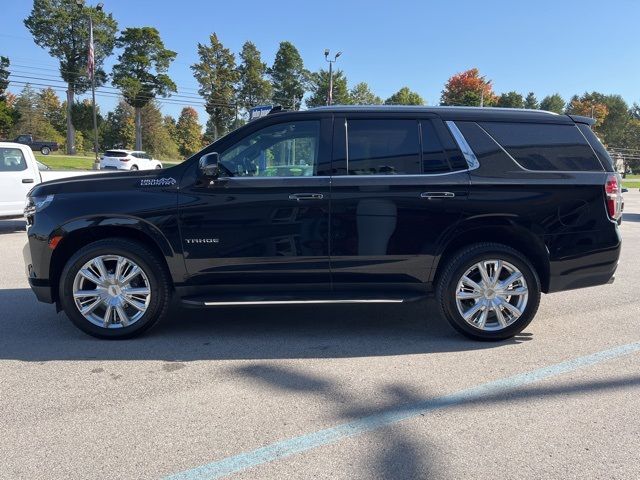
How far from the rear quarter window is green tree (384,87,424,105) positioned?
233 feet

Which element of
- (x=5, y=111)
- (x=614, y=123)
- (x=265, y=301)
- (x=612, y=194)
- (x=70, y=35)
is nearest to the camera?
(x=265, y=301)

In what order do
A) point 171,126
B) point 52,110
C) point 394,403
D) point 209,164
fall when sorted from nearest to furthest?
1. point 394,403
2. point 209,164
3. point 52,110
4. point 171,126

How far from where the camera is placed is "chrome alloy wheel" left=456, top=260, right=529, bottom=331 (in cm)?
440

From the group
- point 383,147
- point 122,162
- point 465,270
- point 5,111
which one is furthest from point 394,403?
point 5,111

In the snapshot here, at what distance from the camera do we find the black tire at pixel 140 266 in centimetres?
427

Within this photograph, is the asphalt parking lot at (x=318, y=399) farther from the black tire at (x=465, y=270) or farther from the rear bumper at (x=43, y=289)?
the rear bumper at (x=43, y=289)

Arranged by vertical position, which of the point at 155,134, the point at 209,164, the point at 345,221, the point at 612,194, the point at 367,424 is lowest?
the point at 367,424

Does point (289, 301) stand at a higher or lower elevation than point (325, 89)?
lower

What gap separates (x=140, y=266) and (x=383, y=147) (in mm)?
2342

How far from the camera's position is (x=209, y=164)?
4129mm

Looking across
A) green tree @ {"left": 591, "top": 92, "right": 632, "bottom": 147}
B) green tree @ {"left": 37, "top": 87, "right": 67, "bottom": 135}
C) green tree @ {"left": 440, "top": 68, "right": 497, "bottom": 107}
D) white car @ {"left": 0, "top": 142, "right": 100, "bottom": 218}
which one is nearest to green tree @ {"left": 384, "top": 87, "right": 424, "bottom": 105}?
green tree @ {"left": 440, "top": 68, "right": 497, "bottom": 107}

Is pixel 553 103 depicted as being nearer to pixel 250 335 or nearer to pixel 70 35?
pixel 70 35

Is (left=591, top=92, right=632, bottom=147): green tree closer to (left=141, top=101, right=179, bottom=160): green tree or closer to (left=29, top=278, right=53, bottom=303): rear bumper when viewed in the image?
(left=141, top=101, right=179, bottom=160): green tree

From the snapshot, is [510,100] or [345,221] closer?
A: [345,221]
